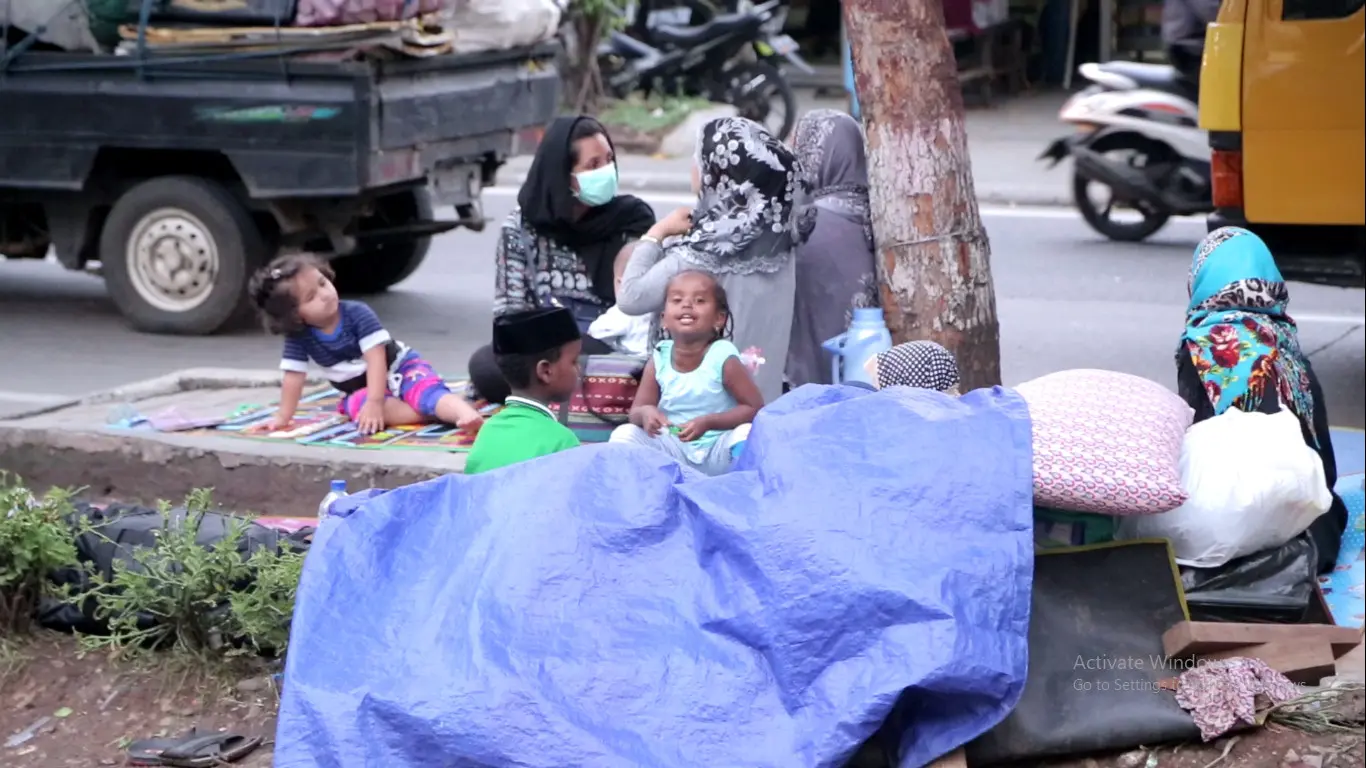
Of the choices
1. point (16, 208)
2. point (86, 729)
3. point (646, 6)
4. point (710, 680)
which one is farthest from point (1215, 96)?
point (646, 6)

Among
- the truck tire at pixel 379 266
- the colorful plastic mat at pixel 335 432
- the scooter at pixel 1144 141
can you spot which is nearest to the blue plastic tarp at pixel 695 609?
the colorful plastic mat at pixel 335 432

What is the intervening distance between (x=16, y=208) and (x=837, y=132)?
496cm

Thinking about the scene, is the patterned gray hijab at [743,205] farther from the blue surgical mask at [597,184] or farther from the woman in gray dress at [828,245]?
the blue surgical mask at [597,184]

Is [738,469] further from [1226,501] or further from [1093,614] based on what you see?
[1226,501]

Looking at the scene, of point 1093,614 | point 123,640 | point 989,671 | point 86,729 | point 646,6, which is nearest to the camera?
A: point 989,671

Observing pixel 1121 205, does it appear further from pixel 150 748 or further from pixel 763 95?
pixel 150 748

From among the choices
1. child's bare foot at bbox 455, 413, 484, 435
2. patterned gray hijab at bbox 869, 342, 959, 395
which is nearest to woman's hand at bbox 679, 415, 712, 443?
patterned gray hijab at bbox 869, 342, 959, 395

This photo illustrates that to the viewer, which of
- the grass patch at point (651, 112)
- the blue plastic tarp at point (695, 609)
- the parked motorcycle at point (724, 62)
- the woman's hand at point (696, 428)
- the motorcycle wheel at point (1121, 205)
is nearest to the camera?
the blue plastic tarp at point (695, 609)

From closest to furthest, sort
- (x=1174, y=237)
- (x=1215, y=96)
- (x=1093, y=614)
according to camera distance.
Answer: (x=1093, y=614) < (x=1215, y=96) < (x=1174, y=237)

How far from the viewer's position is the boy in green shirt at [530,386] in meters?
4.00

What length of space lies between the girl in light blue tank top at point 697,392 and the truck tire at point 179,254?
12.5 feet

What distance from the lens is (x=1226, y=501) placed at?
12.8 feet

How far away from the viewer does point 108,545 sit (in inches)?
172

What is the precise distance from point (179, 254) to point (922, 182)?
4.50 metres
